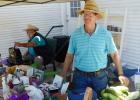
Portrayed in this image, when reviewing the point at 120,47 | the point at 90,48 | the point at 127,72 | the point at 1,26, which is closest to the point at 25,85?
the point at 90,48

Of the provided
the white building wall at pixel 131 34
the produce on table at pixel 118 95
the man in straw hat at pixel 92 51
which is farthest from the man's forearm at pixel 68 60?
the white building wall at pixel 131 34

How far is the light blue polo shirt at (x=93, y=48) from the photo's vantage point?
13.0 feet

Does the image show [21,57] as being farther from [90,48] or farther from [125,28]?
[90,48]

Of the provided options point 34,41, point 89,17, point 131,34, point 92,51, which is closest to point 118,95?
point 92,51

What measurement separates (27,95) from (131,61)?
12.5 ft

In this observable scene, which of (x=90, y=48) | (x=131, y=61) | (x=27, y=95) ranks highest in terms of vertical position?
(x=90, y=48)

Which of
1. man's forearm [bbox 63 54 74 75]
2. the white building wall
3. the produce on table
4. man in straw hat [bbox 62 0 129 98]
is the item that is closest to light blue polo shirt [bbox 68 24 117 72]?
man in straw hat [bbox 62 0 129 98]

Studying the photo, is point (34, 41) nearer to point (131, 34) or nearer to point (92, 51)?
point (131, 34)

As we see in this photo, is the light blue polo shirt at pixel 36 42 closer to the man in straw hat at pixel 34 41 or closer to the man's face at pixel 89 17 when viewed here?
the man in straw hat at pixel 34 41

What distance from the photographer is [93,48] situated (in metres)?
3.97

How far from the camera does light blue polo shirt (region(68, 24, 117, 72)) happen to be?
397 cm

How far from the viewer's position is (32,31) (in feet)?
24.9

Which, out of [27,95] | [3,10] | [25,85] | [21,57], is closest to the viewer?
[27,95]

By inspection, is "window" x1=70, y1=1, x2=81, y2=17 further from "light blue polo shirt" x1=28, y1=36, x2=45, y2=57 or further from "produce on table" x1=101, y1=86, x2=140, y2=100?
"produce on table" x1=101, y1=86, x2=140, y2=100
